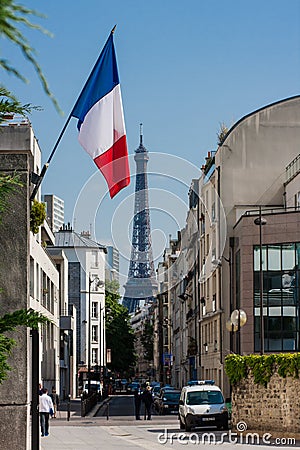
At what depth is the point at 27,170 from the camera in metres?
10.9

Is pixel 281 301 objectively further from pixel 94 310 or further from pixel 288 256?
pixel 94 310

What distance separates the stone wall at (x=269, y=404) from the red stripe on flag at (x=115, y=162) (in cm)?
1121

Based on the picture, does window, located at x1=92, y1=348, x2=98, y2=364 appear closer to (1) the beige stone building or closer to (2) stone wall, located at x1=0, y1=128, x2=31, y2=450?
(1) the beige stone building

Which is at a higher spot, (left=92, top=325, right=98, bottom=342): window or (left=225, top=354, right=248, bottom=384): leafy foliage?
(left=225, top=354, right=248, bottom=384): leafy foliage

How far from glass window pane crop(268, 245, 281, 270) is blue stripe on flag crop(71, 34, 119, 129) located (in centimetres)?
3474

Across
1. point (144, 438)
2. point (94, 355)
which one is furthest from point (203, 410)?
point (94, 355)

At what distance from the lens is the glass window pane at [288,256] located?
50956 millimetres

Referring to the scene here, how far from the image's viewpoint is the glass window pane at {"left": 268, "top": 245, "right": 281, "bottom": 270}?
51375 mm

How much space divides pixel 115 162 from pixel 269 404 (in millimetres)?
12836

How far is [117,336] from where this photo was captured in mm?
119438

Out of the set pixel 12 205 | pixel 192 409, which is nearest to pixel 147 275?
pixel 192 409

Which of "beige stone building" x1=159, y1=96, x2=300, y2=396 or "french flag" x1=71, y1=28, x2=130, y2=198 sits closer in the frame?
"french flag" x1=71, y1=28, x2=130, y2=198

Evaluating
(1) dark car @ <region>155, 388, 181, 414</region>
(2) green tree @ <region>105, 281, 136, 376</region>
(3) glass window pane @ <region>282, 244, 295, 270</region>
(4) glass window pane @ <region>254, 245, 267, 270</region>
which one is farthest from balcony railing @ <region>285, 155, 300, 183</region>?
(2) green tree @ <region>105, 281, 136, 376</region>

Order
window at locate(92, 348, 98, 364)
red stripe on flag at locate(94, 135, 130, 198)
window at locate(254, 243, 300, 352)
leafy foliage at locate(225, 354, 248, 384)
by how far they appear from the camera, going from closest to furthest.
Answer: red stripe on flag at locate(94, 135, 130, 198)
leafy foliage at locate(225, 354, 248, 384)
window at locate(254, 243, 300, 352)
window at locate(92, 348, 98, 364)
